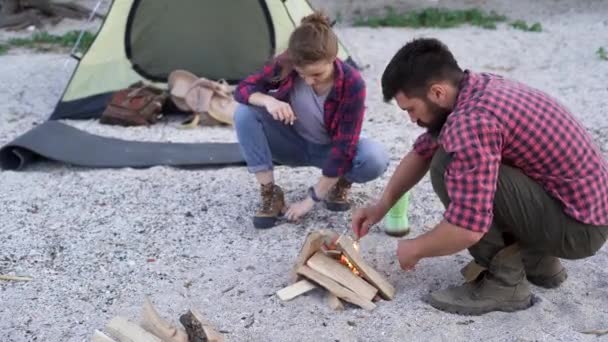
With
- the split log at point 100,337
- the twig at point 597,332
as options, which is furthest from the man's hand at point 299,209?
the twig at point 597,332

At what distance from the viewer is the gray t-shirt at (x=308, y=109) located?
3402mm

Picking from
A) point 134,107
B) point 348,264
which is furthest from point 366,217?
point 134,107

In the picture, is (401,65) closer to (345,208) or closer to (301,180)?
(345,208)

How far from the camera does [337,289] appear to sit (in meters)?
2.82

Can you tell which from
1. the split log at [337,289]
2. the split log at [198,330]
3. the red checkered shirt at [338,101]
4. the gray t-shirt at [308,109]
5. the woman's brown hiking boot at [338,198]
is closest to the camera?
the split log at [198,330]

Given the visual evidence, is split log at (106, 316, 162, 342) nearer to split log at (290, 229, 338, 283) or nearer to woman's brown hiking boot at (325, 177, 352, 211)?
split log at (290, 229, 338, 283)

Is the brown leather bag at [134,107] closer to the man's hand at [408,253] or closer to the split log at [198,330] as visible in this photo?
the split log at [198,330]

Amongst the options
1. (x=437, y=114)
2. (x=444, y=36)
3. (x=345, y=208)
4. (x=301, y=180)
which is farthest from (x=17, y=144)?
(x=444, y=36)

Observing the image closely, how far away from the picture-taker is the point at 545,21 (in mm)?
8414

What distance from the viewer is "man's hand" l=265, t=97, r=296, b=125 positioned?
130 inches

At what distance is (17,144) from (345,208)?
1883 millimetres

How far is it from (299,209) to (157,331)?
115 centimetres

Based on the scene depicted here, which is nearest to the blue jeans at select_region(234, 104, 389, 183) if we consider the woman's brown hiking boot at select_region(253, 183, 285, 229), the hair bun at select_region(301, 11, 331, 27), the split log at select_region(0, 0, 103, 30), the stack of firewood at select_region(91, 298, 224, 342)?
the woman's brown hiking boot at select_region(253, 183, 285, 229)

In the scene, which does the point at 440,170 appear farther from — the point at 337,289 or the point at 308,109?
the point at 308,109
